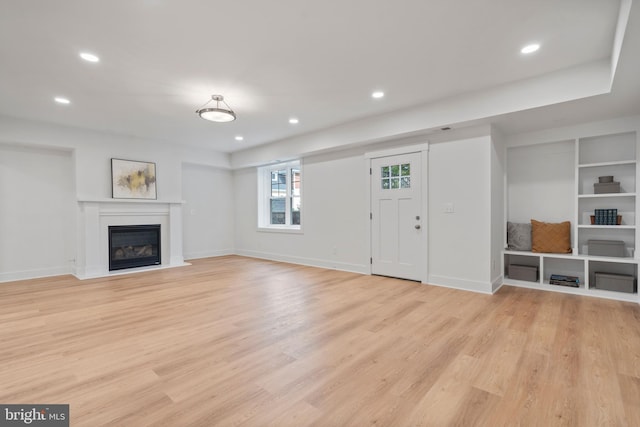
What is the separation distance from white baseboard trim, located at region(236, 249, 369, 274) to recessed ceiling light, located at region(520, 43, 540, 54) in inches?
147

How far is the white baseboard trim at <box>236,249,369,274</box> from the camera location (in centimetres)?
553

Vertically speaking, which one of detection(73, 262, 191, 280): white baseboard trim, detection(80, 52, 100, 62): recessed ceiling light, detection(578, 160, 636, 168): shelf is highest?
detection(80, 52, 100, 62): recessed ceiling light

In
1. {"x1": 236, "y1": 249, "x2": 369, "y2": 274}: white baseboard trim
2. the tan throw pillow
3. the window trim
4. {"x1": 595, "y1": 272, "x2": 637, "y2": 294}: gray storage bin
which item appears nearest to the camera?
{"x1": 595, "y1": 272, "x2": 637, "y2": 294}: gray storage bin

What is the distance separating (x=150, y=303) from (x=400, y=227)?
3740mm

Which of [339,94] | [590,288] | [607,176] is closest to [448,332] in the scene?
[590,288]

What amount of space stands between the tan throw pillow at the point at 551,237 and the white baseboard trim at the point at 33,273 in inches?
313

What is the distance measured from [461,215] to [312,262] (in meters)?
3.04

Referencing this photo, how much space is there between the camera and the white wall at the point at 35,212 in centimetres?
504

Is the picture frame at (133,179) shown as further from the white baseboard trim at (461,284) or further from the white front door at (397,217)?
the white baseboard trim at (461,284)

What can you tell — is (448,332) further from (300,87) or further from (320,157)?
(320,157)

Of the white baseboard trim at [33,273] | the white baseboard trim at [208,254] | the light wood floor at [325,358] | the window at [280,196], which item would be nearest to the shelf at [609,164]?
the light wood floor at [325,358]

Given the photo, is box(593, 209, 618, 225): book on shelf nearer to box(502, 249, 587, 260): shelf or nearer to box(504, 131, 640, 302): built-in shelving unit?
box(504, 131, 640, 302): built-in shelving unit

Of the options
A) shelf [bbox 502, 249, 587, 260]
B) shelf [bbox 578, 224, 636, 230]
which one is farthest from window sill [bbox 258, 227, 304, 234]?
shelf [bbox 578, 224, 636, 230]

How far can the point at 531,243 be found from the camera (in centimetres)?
451
